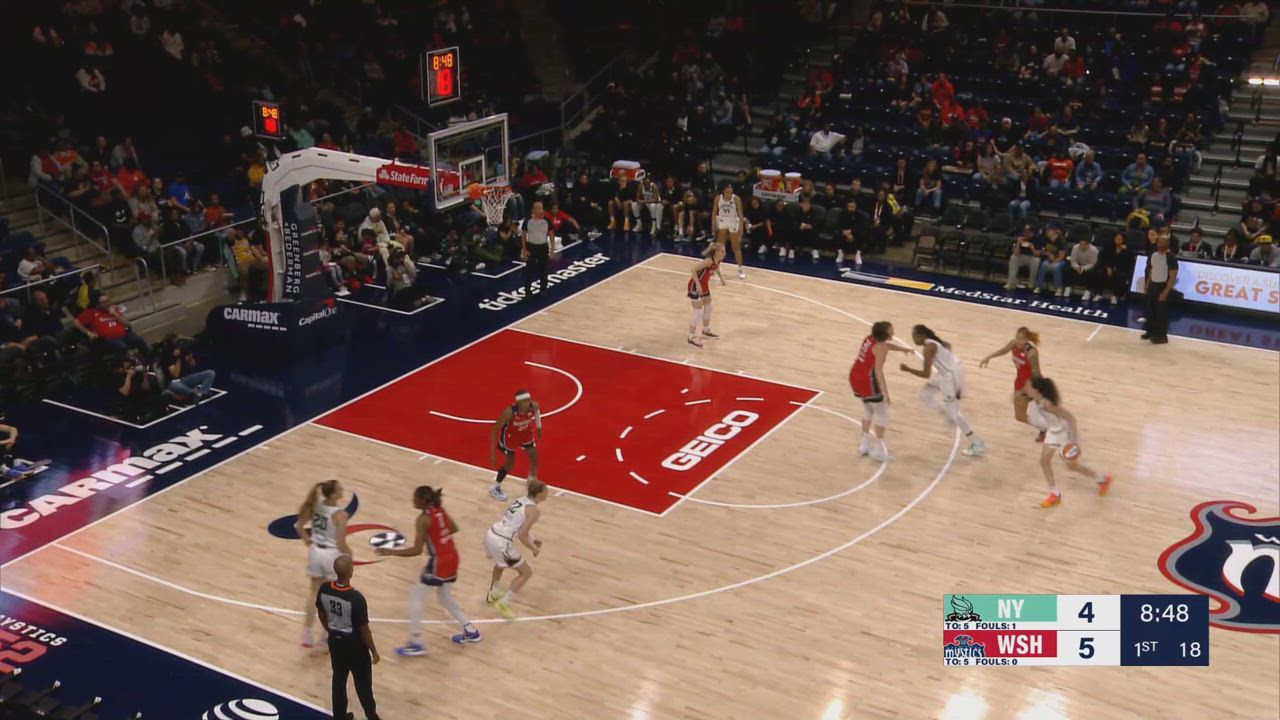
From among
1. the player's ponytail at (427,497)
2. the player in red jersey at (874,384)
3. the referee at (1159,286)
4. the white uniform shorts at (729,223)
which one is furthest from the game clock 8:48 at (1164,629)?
the white uniform shorts at (729,223)

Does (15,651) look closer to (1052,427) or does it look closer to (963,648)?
(963,648)

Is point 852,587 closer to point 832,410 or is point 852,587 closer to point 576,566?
point 576,566

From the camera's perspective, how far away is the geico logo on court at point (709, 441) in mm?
16344

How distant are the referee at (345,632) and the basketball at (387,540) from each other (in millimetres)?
3400

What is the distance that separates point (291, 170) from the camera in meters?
19.3

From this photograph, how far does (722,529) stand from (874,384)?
8.96 ft

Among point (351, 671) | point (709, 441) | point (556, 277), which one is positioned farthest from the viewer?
point (556, 277)

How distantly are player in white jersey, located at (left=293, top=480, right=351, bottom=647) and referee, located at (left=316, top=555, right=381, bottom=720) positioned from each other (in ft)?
4.08

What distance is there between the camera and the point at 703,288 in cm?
1945

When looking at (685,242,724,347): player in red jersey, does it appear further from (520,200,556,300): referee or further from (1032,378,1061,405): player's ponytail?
(1032,378,1061,405): player's ponytail

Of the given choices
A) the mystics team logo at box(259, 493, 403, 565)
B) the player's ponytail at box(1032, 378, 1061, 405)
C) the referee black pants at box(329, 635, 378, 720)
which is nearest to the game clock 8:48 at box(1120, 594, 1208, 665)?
the player's ponytail at box(1032, 378, 1061, 405)

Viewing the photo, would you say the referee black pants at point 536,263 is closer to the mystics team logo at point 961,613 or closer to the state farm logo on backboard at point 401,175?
the state farm logo on backboard at point 401,175

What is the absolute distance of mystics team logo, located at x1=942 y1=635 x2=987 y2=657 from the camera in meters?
12.2

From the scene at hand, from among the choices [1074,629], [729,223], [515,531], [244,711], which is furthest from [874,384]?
[244,711]
